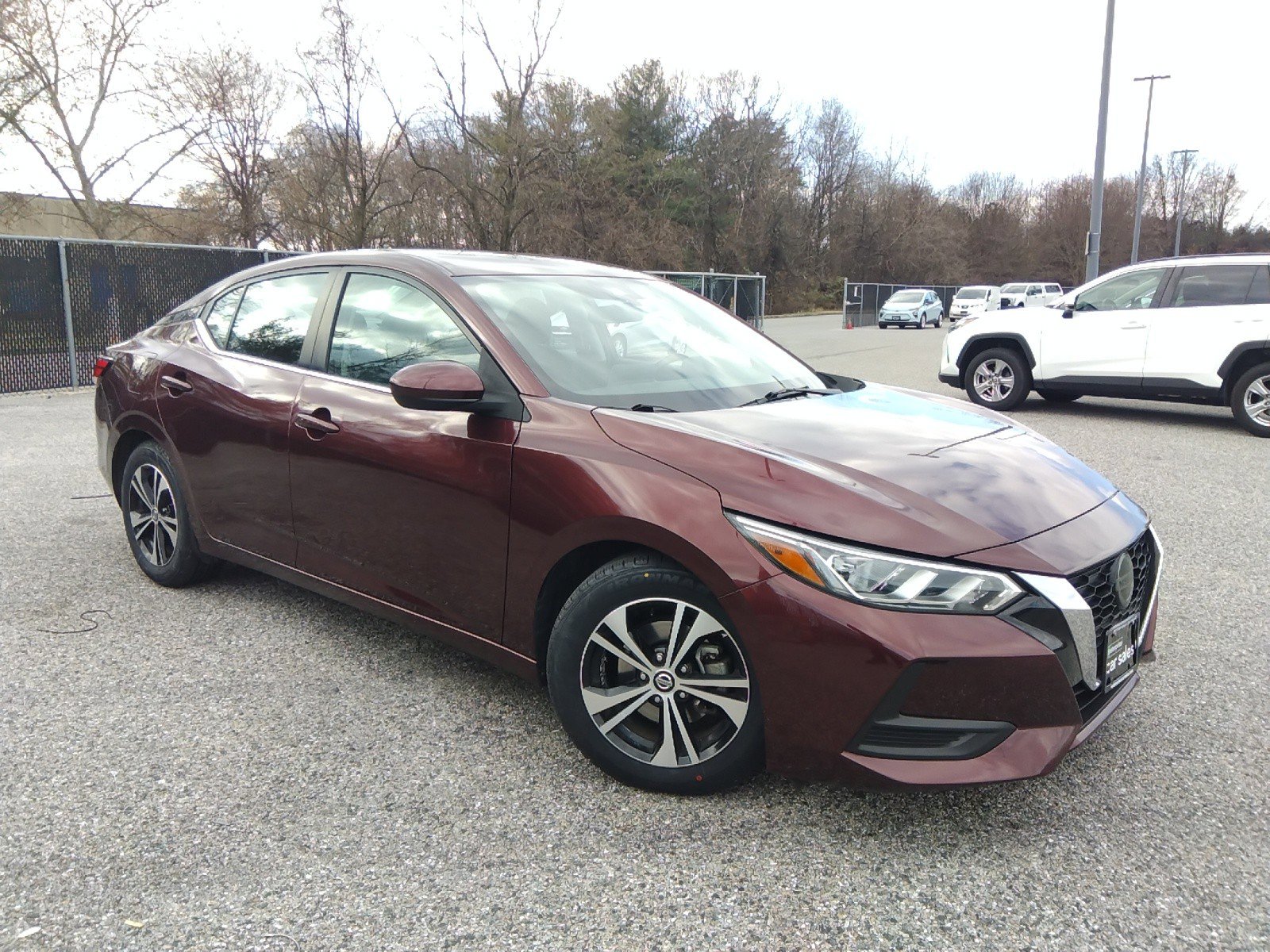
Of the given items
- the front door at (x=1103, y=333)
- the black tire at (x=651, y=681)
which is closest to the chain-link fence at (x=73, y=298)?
the front door at (x=1103, y=333)

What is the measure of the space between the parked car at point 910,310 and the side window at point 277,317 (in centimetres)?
3713

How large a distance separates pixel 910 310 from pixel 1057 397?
28152 mm

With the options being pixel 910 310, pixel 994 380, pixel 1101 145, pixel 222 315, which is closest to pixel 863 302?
pixel 910 310

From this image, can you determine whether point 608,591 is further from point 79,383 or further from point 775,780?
point 79,383

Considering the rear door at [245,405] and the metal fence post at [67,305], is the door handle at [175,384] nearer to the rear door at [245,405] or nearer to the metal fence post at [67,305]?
the rear door at [245,405]

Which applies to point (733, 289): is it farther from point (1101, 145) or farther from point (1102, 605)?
point (1102, 605)

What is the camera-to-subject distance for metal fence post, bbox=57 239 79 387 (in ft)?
40.6

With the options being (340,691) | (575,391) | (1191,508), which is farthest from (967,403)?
(1191,508)

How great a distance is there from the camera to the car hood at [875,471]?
239cm

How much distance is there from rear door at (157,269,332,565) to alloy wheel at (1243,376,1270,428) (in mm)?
9272

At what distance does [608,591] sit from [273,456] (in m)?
1.74

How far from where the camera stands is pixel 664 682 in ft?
8.52

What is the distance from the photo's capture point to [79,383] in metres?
13.0

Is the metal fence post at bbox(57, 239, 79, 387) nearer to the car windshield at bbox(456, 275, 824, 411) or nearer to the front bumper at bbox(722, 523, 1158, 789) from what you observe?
the car windshield at bbox(456, 275, 824, 411)
